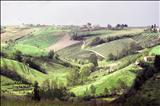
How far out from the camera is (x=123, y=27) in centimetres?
4197

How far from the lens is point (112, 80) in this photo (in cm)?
3000

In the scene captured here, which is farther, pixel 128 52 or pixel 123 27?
pixel 123 27

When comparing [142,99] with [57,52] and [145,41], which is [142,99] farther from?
[57,52]

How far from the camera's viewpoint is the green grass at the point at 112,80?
1102 inches

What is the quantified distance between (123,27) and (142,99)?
20.4m

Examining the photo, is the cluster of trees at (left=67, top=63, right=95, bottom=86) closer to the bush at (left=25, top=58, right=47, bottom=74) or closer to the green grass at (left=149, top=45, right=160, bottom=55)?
the bush at (left=25, top=58, right=47, bottom=74)

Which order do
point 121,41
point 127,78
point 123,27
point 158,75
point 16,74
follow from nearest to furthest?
1. point 158,75
2. point 127,78
3. point 121,41
4. point 123,27
5. point 16,74

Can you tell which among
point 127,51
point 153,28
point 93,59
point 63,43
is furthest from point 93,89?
point 63,43

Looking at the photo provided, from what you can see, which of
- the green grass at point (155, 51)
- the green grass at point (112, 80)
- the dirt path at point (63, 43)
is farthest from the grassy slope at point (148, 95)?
Answer: the dirt path at point (63, 43)

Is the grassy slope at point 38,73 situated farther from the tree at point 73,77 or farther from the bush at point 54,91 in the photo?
the bush at point 54,91

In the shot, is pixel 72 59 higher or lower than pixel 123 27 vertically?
lower

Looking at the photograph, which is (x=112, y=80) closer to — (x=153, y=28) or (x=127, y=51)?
(x=127, y=51)

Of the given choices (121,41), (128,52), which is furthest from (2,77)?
(128,52)

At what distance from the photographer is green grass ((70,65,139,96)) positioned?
27991 mm
